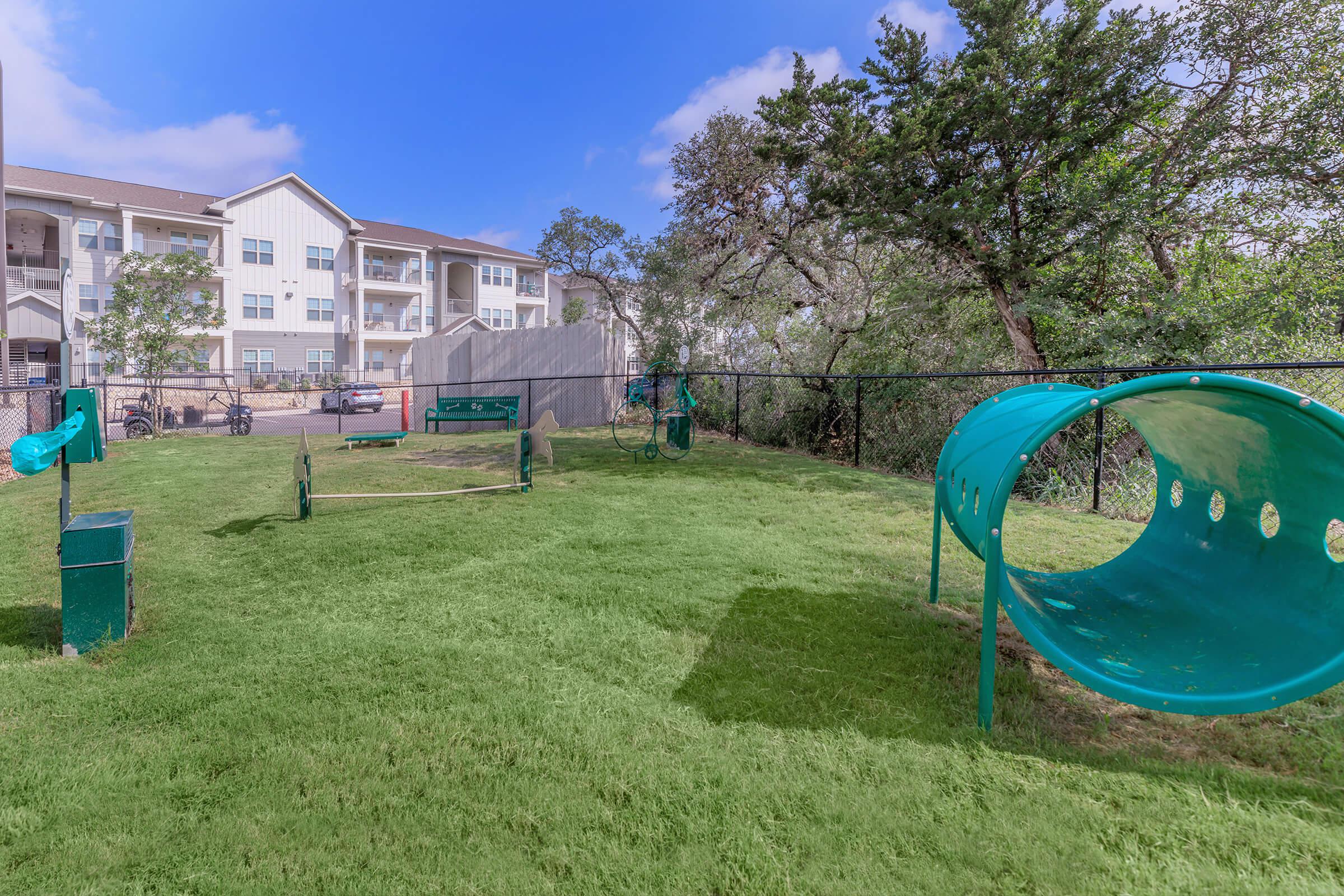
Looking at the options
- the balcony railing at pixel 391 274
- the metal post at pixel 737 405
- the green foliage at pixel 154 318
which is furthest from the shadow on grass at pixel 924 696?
the balcony railing at pixel 391 274

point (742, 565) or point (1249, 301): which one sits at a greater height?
point (1249, 301)

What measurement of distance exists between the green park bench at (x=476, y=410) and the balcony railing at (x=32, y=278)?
23688 millimetres

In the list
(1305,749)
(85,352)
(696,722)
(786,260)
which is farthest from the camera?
(85,352)

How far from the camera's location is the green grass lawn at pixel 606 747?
74.8 inches

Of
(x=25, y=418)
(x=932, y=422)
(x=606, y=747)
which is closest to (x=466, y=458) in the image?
(x=25, y=418)

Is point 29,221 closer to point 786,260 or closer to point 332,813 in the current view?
point 786,260

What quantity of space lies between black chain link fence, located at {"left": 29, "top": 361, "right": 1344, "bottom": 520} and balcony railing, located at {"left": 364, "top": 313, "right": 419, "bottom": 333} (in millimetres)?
15508

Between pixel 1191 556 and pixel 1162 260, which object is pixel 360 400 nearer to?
pixel 1162 260

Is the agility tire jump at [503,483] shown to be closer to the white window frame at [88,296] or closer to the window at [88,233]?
the white window frame at [88,296]

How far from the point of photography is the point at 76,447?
3459 millimetres


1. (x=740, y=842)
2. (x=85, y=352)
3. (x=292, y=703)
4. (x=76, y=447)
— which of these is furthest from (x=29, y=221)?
(x=740, y=842)

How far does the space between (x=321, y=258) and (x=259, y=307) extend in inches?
169

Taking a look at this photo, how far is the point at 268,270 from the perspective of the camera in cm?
3206

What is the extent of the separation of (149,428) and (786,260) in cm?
1567
